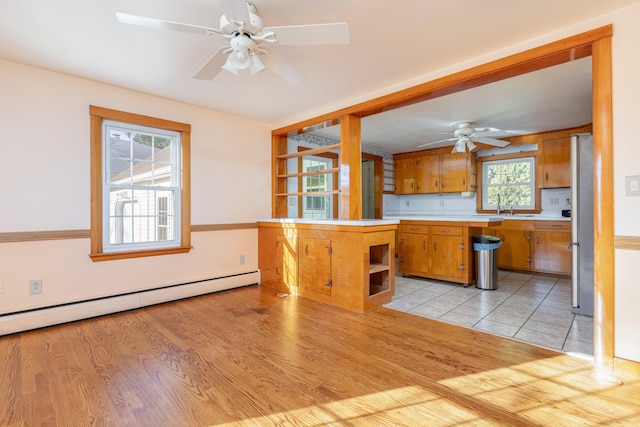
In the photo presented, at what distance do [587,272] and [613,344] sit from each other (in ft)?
4.32

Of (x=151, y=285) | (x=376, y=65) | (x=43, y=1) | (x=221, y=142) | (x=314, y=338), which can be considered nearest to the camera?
(x=43, y=1)

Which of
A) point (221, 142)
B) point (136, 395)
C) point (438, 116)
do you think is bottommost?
point (136, 395)

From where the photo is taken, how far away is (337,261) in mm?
3400

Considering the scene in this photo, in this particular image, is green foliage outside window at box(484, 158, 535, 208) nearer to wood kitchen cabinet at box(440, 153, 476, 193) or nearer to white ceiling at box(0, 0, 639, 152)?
wood kitchen cabinet at box(440, 153, 476, 193)

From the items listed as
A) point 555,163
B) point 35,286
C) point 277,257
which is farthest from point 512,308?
point 35,286

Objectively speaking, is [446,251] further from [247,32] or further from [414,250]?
[247,32]

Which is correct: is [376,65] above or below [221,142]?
above

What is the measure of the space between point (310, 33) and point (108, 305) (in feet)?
10.5

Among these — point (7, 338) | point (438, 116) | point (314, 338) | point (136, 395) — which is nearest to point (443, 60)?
point (438, 116)

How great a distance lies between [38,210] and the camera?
110 inches

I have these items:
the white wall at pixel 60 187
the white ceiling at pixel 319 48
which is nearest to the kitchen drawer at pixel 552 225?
the white ceiling at pixel 319 48

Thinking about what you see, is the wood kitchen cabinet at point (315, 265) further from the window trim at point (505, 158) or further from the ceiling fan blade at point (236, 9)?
the window trim at point (505, 158)

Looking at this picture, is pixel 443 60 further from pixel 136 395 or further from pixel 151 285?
pixel 151 285

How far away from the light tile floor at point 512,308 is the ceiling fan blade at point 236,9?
2.92 metres
